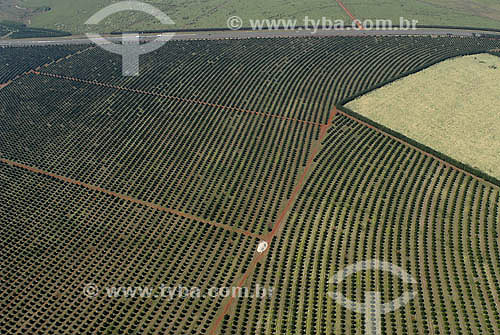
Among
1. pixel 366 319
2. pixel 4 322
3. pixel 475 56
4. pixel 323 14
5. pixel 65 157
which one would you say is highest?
pixel 323 14

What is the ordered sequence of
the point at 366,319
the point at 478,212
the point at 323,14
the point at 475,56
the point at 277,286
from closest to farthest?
1. the point at 366,319
2. the point at 277,286
3. the point at 478,212
4. the point at 475,56
5. the point at 323,14

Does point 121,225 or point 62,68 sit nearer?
point 121,225

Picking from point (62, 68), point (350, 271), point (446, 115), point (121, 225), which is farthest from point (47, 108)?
point (446, 115)

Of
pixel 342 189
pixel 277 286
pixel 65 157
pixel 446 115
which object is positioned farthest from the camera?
pixel 446 115

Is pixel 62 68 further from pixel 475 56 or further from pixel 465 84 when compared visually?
pixel 475 56
